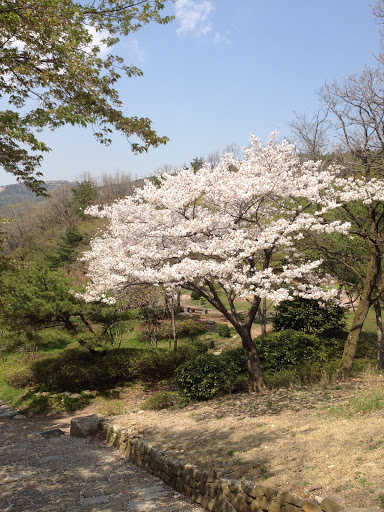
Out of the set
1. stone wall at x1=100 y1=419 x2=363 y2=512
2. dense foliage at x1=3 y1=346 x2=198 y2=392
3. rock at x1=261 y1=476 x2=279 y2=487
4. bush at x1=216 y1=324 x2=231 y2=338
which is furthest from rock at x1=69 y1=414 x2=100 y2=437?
bush at x1=216 y1=324 x2=231 y2=338

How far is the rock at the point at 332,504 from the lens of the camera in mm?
3505

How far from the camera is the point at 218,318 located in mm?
23844

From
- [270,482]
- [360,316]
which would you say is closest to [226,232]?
[360,316]

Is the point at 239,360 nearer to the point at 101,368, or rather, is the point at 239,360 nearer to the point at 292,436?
the point at 101,368

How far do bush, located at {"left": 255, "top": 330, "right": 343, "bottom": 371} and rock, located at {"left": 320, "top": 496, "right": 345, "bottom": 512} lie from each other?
8.38 m

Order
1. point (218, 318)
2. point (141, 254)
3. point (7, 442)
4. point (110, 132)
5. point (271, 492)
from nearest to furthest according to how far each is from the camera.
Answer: point (271, 492) < point (110, 132) < point (141, 254) < point (7, 442) < point (218, 318)

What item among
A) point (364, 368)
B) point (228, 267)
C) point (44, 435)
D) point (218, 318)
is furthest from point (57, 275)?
point (218, 318)

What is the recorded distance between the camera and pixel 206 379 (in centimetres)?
995

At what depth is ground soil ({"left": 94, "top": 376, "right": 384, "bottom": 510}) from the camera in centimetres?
417

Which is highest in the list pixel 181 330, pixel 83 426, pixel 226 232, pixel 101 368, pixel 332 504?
pixel 226 232

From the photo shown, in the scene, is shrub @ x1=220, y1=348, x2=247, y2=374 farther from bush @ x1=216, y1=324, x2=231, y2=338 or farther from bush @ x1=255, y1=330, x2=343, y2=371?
bush @ x1=216, y1=324, x2=231, y2=338

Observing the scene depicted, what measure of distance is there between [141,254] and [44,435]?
540cm

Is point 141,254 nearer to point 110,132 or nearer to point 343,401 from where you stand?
point 110,132

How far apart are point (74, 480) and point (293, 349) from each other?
831cm
